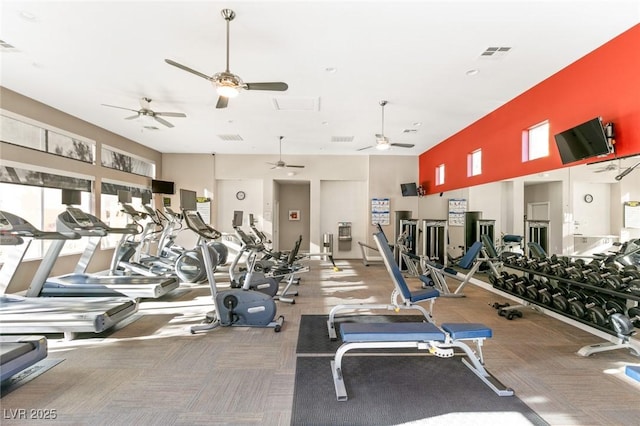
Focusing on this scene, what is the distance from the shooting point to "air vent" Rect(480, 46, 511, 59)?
3.65 meters

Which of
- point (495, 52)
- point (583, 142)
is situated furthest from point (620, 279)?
point (495, 52)

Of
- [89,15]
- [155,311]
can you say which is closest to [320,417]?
[155,311]

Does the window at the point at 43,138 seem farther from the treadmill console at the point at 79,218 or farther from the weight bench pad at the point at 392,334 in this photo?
the weight bench pad at the point at 392,334

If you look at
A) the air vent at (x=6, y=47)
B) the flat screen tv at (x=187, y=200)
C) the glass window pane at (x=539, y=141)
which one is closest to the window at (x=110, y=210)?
the air vent at (x=6, y=47)

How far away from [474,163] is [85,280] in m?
7.37

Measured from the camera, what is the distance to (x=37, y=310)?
3365mm

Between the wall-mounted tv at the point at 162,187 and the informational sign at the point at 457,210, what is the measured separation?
25.8 feet

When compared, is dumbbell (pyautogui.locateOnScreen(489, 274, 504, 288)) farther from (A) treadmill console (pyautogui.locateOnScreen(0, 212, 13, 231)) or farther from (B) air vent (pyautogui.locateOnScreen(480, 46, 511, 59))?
(A) treadmill console (pyautogui.locateOnScreen(0, 212, 13, 231))

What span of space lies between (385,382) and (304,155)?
800 centimetres

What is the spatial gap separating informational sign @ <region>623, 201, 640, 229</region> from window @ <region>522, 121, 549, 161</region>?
1484mm

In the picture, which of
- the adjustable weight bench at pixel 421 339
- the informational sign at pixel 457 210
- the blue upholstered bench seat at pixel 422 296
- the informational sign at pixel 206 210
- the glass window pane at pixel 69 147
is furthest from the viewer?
the informational sign at pixel 206 210

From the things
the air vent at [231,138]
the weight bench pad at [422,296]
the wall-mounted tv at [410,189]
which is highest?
the air vent at [231,138]

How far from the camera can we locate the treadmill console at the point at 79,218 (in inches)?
147

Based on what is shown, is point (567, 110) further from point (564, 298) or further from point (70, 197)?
point (70, 197)
